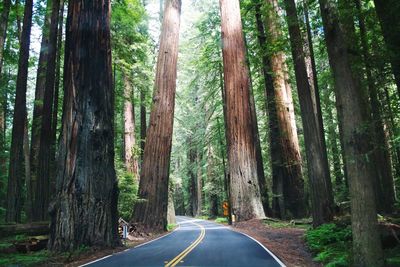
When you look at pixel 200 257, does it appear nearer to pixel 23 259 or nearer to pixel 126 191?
pixel 23 259

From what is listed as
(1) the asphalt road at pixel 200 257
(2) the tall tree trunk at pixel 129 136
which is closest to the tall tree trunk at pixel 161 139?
(2) the tall tree trunk at pixel 129 136

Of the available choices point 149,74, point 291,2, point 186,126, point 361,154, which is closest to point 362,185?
→ point 361,154

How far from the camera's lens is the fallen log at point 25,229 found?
11789 millimetres

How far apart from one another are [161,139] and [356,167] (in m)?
12.9

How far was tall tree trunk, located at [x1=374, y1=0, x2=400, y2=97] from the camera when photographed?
8.23 m

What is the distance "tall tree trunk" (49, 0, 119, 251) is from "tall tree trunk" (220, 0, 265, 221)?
9079 mm

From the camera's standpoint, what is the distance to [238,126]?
20797 millimetres

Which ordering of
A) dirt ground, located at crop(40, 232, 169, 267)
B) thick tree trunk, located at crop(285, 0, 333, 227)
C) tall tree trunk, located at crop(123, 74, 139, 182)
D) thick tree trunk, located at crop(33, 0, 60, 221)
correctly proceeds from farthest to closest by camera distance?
tall tree trunk, located at crop(123, 74, 139, 182)
thick tree trunk, located at crop(33, 0, 60, 221)
thick tree trunk, located at crop(285, 0, 333, 227)
dirt ground, located at crop(40, 232, 169, 267)

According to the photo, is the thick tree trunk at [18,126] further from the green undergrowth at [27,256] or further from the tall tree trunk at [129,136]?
the tall tree trunk at [129,136]

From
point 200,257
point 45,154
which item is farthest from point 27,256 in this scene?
point 45,154

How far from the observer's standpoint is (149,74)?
25.9 meters

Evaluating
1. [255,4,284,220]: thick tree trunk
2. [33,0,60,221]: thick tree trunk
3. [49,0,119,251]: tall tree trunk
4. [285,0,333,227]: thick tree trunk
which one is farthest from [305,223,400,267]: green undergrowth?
[33,0,60,221]: thick tree trunk

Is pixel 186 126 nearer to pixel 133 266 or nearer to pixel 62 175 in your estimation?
pixel 62 175

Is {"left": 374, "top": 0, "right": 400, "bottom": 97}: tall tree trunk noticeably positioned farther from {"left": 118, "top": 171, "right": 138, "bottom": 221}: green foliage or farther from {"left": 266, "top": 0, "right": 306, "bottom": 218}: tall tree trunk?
{"left": 118, "top": 171, "right": 138, "bottom": 221}: green foliage
